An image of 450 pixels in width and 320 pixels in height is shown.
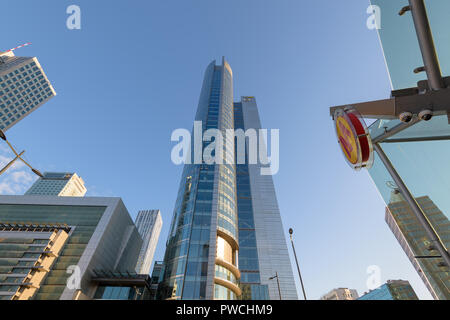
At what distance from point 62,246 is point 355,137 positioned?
209ft

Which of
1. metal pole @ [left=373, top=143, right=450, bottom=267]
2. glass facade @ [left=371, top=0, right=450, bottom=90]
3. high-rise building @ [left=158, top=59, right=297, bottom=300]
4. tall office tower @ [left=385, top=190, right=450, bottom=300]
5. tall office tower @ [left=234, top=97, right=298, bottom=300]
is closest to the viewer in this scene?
glass facade @ [left=371, top=0, right=450, bottom=90]

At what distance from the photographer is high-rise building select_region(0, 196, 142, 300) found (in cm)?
4256

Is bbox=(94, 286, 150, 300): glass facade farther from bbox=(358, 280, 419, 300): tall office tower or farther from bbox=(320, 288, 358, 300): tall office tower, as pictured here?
bbox=(320, 288, 358, 300): tall office tower

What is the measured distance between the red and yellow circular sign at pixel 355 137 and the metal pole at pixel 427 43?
5.83 ft

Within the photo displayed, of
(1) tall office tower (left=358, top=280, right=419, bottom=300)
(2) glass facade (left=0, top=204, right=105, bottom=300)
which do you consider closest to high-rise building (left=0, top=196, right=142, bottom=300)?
(2) glass facade (left=0, top=204, right=105, bottom=300)

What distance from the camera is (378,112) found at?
5.37m

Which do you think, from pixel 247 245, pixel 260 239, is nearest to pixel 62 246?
pixel 247 245

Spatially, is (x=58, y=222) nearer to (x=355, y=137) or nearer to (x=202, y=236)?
(x=202, y=236)

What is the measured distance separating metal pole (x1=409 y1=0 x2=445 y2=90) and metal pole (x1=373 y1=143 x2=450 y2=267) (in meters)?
3.12

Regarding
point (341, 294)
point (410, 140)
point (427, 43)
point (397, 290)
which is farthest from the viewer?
point (341, 294)

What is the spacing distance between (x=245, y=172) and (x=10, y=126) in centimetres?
12589

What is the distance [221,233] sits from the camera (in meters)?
44.0
